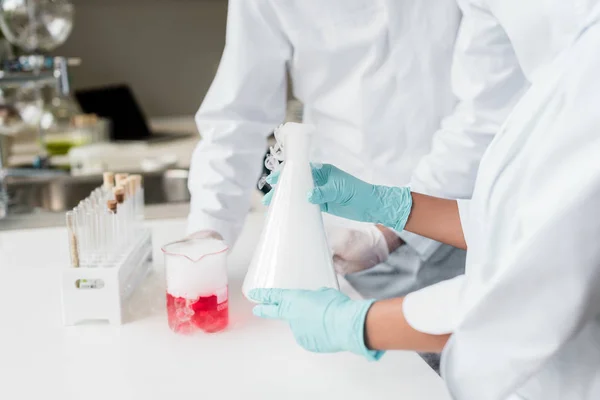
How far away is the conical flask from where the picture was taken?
1.07m

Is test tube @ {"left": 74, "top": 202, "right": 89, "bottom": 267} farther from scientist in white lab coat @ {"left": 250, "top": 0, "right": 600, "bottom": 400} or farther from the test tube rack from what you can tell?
scientist in white lab coat @ {"left": 250, "top": 0, "right": 600, "bottom": 400}

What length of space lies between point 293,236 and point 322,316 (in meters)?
0.15

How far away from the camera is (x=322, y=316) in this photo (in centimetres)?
97

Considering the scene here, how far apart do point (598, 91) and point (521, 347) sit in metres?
0.32

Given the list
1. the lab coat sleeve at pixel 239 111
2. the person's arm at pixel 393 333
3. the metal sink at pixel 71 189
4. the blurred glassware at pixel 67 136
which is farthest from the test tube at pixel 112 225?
the blurred glassware at pixel 67 136

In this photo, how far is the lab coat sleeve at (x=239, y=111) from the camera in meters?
1.56

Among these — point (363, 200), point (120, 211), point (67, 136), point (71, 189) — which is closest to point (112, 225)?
point (120, 211)

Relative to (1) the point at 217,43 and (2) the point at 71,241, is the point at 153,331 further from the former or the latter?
(1) the point at 217,43

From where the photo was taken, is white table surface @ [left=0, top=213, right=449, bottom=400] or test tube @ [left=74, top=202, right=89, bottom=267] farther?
test tube @ [left=74, top=202, right=89, bottom=267]

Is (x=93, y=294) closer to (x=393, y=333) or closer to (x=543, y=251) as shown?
(x=393, y=333)

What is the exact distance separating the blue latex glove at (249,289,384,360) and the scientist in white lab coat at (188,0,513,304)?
51cm

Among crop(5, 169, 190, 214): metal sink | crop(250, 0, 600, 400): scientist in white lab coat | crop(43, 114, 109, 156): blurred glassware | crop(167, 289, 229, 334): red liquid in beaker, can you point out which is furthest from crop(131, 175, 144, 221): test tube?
crop(43, 114, 109, 156): blurred glassware

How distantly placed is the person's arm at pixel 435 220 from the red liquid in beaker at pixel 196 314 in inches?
15.9

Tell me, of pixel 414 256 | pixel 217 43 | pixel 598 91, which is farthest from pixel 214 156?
pixel 217 43
